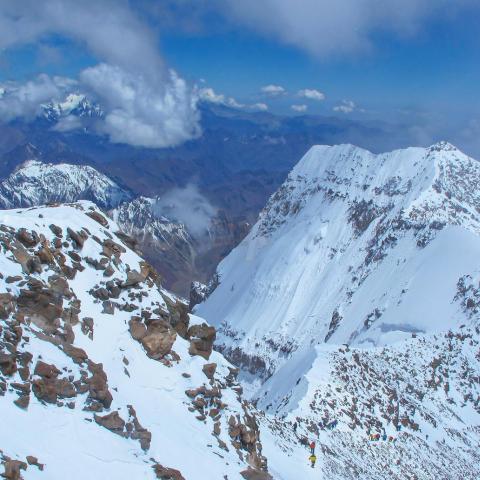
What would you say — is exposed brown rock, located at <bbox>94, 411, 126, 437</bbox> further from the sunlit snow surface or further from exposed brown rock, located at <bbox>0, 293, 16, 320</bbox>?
the sunlit snow surface

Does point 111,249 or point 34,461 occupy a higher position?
point 111,249

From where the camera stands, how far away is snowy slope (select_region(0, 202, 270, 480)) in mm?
22469

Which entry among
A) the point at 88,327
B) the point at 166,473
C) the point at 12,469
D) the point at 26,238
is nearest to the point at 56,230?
the point at 26,238

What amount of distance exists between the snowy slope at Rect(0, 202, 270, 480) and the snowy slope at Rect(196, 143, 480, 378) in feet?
169

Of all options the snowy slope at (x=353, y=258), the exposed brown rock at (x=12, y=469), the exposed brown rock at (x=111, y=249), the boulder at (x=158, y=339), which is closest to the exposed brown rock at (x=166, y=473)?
the exposed brown rock at (x=12, y=469)

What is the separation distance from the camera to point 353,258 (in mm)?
134750

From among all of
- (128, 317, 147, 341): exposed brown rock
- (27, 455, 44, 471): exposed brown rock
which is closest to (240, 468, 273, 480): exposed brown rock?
(128, 317, 147, 341): exposed brown rock

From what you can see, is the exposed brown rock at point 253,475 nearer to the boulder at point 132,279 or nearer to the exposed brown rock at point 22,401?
the exposed brown rock at point 22,401

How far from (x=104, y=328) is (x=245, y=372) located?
91356 mm

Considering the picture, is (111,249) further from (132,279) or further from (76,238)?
(132,279)

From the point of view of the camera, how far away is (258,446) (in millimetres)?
31438

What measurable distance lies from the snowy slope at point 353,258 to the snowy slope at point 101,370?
5138 cm

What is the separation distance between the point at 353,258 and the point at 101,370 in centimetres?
11277

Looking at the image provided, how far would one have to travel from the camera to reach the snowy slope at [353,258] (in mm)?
99125
